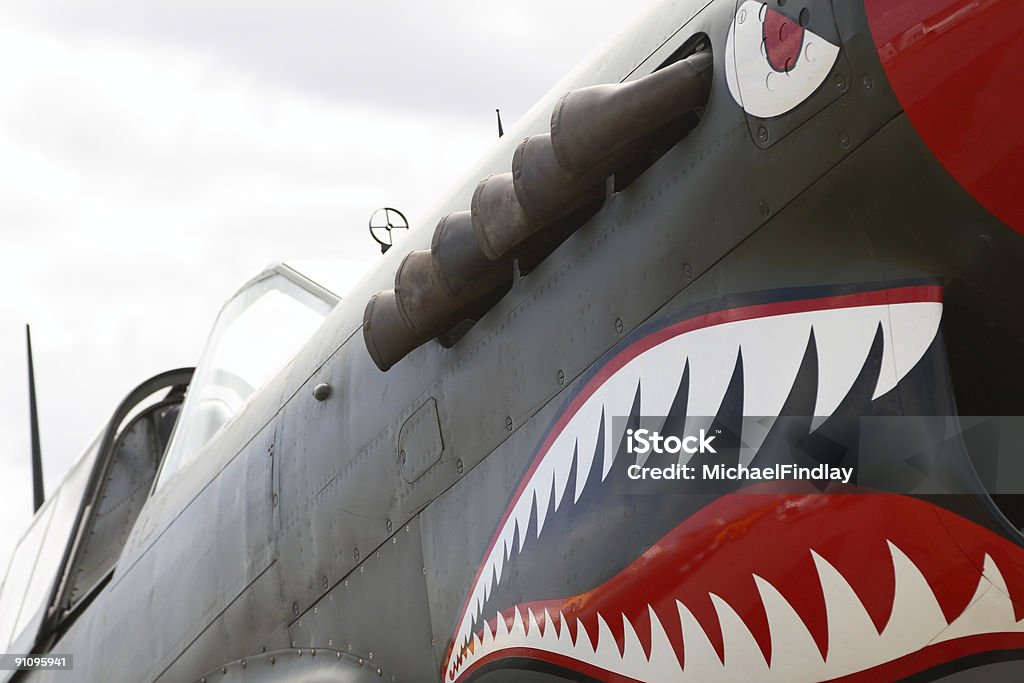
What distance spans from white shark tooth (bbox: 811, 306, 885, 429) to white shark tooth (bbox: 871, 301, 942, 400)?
36 millimetres

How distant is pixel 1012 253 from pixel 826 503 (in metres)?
0.65

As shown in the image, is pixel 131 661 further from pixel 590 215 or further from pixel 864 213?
pixel 864 213

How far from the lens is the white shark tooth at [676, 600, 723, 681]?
Answer: 2738 mm

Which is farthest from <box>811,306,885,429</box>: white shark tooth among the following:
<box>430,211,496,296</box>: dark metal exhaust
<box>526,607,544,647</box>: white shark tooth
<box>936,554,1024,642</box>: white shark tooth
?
<box>430,211,496,296</box>: dark metal exhaust

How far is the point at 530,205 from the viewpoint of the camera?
3258 millimetres

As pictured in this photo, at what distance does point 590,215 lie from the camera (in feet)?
11.3

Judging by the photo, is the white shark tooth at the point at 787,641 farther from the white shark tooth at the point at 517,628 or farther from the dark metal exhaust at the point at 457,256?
the dark metal exhaust at the point at 457,256

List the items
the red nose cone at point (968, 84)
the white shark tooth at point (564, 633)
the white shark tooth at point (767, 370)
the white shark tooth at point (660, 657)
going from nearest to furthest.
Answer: the red nose cone at point (968, 84)
the white shark tooth at point (767, 370)
the white shark tooth at point (660, 657)
the white shark tooth at point (564, 633)

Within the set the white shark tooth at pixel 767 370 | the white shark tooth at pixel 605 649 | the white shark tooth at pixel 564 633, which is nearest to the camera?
the white shark tooth at pixel 767 370

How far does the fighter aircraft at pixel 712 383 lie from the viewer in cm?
250

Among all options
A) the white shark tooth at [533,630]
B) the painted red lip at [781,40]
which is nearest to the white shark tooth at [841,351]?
the painted red lip at [781,40]

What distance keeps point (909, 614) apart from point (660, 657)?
65 cm

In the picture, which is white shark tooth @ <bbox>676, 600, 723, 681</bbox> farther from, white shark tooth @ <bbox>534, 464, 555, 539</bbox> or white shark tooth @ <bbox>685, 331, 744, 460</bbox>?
white shark tooth @ <bbox>534, 464, 555, 539</bbox>

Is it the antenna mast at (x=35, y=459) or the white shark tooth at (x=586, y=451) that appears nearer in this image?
the white shark tooth at (x=586, y=451)
